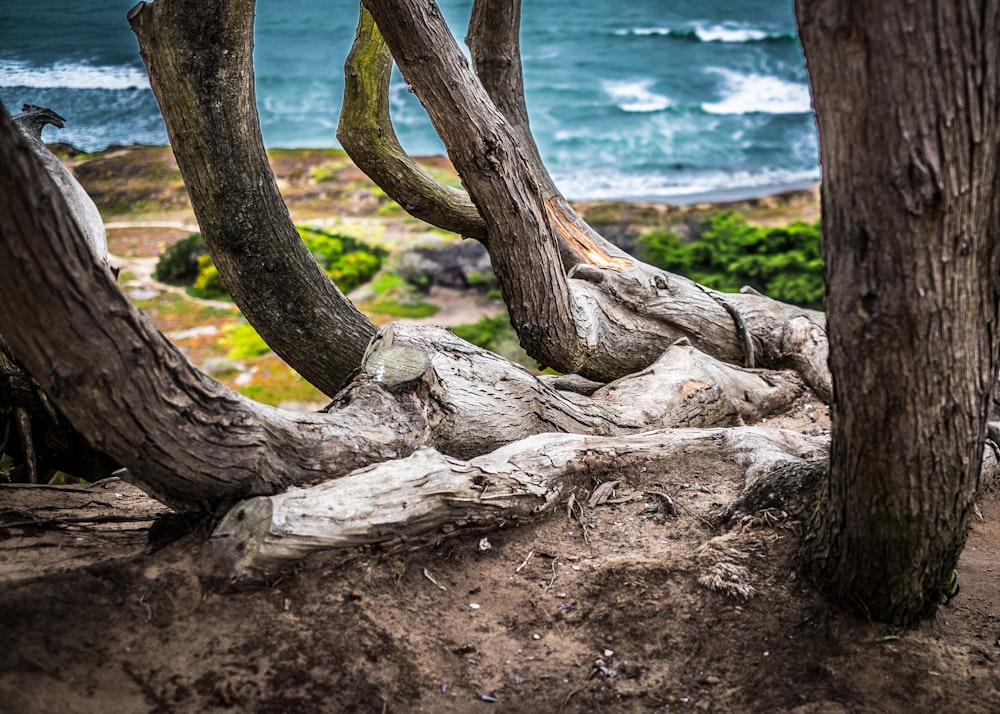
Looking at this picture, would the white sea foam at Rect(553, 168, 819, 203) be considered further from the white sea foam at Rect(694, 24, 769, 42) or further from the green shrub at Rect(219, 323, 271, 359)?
the green shrub at Rect(219, 323, 271, 359)

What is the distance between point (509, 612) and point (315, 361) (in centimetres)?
207

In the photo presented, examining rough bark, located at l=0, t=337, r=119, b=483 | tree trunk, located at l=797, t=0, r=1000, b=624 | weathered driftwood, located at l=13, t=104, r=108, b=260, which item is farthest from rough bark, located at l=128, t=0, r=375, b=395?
tree trunk, located at l=797, t=0, r=1000, b=624

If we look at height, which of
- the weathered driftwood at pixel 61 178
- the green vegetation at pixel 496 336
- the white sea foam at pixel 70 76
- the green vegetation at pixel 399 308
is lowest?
the green vegetation at pixel 496 336

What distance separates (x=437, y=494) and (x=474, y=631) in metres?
0.43

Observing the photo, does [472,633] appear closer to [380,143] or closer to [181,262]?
[380,143]

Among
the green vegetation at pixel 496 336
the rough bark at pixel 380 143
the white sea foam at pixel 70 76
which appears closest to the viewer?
the rough bark at pixel 380 143

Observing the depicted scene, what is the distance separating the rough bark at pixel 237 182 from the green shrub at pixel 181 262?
6.84 m

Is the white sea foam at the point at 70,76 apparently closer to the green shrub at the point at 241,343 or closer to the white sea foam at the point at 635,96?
the green shrub at the point at 241,343

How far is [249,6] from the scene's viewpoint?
3676 mm

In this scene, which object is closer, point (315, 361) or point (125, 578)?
point (125, 578)

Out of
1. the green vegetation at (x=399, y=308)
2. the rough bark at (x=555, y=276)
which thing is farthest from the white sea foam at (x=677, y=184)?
the rough bark at (x=555, y=276)

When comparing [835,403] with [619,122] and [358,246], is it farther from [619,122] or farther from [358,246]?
[619,122]

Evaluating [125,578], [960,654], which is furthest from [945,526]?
[125,578]

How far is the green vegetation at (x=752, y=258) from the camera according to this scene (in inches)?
374
